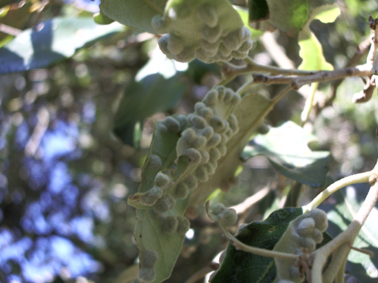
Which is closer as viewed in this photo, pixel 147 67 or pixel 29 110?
pixel 147 67

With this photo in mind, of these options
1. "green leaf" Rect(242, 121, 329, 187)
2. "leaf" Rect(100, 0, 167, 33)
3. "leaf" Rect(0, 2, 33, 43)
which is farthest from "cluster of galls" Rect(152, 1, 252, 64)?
"leaf" Rect(0, 2, 33, 43)

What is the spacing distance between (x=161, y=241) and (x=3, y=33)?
92 cm

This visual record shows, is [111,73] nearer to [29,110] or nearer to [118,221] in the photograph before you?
[29,110]

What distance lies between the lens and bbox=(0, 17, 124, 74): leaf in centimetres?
102

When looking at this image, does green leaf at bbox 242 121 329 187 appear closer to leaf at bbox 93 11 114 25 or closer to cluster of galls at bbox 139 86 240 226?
cluster of galls at bbox 139 86 240 226

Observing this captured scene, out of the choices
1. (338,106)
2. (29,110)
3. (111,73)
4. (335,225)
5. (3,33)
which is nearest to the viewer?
(335,225)

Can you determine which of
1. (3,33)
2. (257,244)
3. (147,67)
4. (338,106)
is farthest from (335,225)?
(338,106)

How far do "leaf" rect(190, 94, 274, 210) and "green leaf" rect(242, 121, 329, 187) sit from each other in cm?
4

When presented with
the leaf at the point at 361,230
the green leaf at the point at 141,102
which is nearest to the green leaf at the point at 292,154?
the leaf at the point at 361,230

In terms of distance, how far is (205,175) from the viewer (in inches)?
27.6

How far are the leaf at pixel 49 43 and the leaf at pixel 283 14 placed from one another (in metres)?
0.54

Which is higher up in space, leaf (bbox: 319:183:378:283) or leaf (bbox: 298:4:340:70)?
leaf (bbox: 298:4:340:70)

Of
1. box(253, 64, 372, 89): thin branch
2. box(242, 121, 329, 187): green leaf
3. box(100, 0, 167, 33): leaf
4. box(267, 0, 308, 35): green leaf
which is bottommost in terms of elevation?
box(242, 121, 329, 187): green leaf

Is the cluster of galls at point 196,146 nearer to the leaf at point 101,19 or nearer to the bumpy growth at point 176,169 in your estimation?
the bumpy growth at point 176,169
